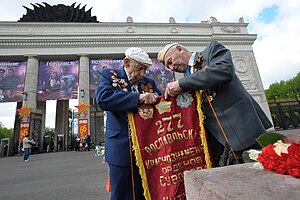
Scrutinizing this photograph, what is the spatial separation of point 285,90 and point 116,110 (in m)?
39.4

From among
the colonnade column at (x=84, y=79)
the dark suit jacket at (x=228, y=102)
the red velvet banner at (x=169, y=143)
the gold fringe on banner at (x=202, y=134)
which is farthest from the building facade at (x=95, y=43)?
the dark suit jacket at (x=228, y=102)

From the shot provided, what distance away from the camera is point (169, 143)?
52.0 inches

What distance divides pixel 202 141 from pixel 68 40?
63.3 ft

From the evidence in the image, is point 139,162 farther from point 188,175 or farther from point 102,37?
point 102,37

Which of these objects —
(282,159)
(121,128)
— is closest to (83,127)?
(121,128)

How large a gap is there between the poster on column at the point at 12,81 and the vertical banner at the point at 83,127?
18.0ft

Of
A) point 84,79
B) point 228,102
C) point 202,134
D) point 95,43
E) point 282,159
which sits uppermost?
point 95,43

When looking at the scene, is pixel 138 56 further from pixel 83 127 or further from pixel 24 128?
pixel 24 128

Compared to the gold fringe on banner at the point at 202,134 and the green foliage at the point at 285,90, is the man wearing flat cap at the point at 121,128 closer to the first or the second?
the gold fringe on banner at the point at 202,134

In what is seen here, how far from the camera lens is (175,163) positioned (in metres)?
1.28

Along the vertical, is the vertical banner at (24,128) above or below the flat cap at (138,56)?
above

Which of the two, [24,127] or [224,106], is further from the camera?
[24,127]

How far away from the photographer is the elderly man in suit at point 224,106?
3.75 feet

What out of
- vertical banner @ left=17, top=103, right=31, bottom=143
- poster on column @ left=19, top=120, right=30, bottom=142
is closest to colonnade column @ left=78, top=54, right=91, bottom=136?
vertical banner @ left=17, top=103, right=31, bottom=143
